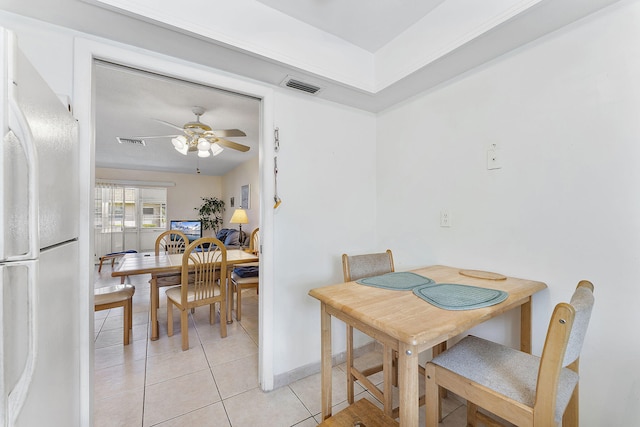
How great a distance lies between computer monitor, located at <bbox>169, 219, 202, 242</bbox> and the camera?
659cm

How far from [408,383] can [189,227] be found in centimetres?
694

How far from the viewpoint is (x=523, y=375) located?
0.96 meters

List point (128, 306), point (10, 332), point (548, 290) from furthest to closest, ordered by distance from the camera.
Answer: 1. point (128, 306)
2. point (548, 290)
3. point (10, 332)

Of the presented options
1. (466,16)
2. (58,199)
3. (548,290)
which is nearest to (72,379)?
(58,199)

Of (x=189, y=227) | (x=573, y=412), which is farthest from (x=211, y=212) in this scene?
(x=573, y=412)

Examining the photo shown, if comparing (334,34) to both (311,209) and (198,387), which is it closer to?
(311,209)

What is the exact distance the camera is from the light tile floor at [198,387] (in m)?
1.52

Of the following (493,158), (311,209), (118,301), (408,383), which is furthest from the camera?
(118,301)

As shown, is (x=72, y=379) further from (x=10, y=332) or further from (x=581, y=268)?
(x=581, y=268)

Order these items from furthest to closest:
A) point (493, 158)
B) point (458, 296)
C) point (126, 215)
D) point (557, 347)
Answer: point (126, 215) < point (493, 158) < point (458, 296) < point (557, 347)

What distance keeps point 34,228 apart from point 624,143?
6.90 feet

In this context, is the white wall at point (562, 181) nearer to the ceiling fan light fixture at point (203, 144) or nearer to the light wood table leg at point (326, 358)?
the light wood table leg at point (326, 358)

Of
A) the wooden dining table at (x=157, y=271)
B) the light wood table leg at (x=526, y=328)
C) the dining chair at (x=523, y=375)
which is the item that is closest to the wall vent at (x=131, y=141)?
the wooden dining table at (x=157, y=271)

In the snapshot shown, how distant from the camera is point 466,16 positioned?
4.50 feet
